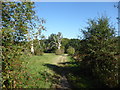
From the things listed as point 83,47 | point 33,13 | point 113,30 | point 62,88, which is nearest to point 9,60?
point 33,13

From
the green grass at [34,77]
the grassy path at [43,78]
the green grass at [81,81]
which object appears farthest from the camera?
the green grass at [81,81]

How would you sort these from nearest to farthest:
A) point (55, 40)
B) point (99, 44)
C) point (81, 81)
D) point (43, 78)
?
point (43, 78)
point (81, 81)
point (99, 44)
point (55, 40)

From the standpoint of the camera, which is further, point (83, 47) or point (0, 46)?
point (83, 47)

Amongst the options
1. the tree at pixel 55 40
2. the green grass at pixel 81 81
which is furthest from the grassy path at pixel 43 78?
the tree at pixel 55 40

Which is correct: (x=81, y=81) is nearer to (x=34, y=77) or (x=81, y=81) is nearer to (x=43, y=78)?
(x=43, y=78)

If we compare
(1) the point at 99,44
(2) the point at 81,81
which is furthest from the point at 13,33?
(1) the point at 99,44

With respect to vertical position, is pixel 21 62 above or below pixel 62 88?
above

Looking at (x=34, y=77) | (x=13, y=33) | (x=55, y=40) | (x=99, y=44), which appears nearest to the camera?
(x=13, y=33)

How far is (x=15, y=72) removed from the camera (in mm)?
3111

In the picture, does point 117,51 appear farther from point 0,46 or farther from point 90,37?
point 0,46

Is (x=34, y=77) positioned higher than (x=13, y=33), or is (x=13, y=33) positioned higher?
(x=13, y=33)

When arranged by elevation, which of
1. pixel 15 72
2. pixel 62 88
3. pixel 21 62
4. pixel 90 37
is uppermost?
pixel 90 37

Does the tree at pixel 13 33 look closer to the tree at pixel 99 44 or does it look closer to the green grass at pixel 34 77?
the green grass at pixel 34 77

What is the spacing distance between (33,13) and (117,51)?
655cm
